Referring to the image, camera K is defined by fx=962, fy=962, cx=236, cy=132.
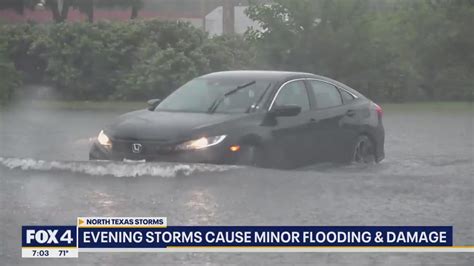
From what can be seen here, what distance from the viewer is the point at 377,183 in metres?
11.2

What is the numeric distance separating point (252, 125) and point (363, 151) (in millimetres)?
2588

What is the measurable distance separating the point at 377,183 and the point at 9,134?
32.4ft

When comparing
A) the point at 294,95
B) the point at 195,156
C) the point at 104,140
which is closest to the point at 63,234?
the point at 195,156

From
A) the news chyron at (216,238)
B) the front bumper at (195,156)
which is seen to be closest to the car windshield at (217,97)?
the front bumper at (195,156)

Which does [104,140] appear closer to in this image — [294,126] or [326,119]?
[294,126]

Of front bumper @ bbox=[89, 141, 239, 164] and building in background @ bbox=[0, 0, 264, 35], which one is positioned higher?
building in background @ bbox=[0, 0, 264, 35]

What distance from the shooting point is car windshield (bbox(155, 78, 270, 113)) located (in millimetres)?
12148

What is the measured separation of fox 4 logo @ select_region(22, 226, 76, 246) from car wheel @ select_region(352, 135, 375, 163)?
610 cm

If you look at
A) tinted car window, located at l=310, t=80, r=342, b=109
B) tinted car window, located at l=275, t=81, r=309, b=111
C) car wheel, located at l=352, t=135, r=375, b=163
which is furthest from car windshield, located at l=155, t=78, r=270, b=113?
car wheel, located at l=352, t=135, r=375, b=163

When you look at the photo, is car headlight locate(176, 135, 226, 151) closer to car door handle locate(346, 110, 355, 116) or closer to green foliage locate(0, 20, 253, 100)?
car door handle locate(346, 110, 355, 116)

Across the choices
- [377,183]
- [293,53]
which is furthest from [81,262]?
[293,53]

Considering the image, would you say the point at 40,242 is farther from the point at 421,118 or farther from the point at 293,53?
the point at 293,53

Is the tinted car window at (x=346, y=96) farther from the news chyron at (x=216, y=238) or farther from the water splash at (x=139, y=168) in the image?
the news chyron at (x=216, y=238)

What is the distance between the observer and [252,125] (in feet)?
37.9
